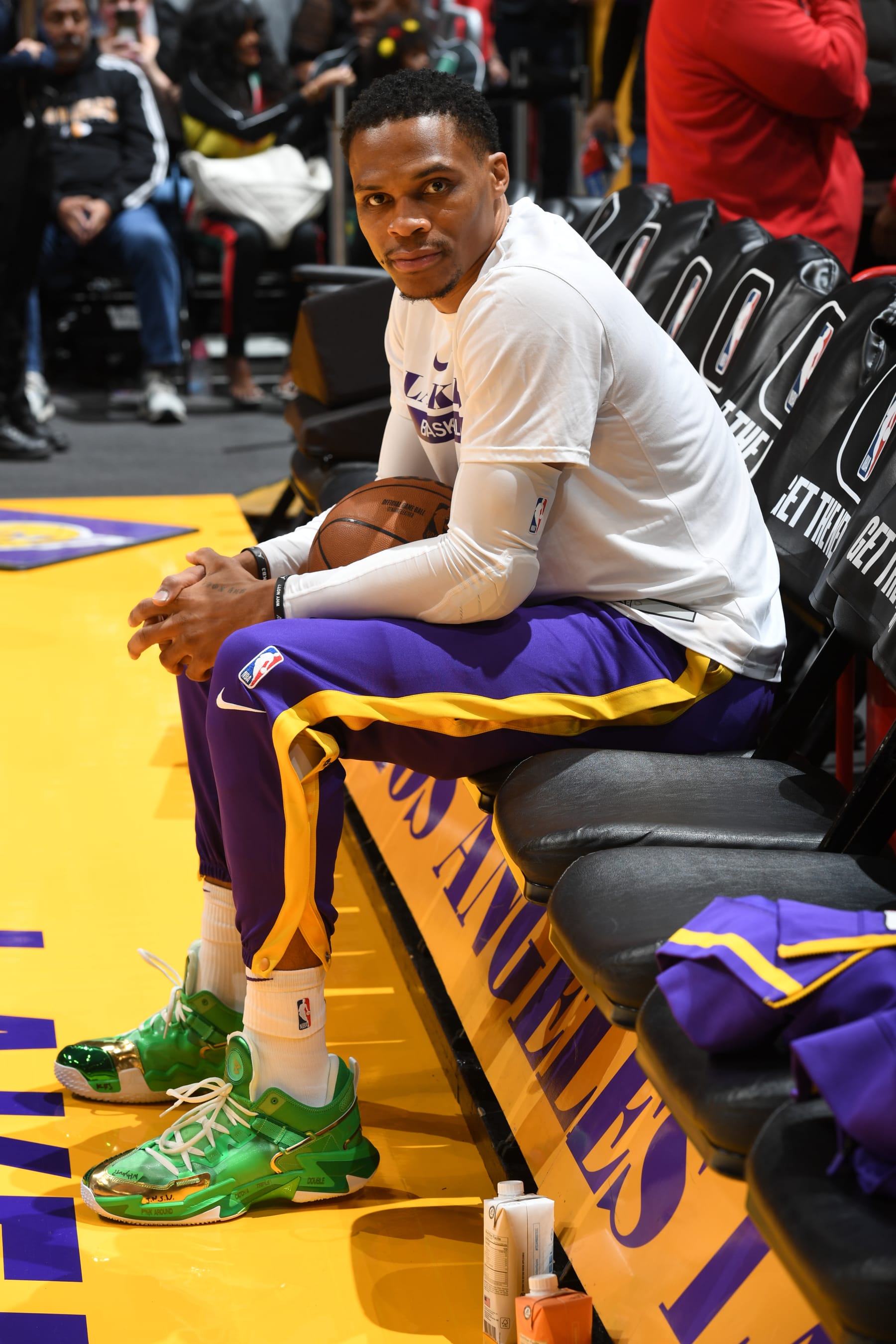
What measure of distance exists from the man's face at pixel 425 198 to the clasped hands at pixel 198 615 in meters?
0.40

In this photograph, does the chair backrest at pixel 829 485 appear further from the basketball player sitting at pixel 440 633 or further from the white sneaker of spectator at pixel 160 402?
the white sneaker of spectator at pixel 160 402

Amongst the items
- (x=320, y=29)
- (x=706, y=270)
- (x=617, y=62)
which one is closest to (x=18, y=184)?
(x=617, y=62)

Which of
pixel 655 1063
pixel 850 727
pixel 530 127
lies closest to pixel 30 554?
pixel 850 727

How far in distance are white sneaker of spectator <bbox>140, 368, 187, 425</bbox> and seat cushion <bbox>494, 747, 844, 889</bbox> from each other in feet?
17.9

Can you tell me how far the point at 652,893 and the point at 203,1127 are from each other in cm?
65

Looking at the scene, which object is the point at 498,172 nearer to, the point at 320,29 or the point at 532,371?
the point at 532,371

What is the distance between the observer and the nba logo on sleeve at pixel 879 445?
1835 millimetres

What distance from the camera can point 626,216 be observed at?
11.2 ft

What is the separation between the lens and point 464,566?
1.70 m

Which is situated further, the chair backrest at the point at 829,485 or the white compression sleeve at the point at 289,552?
the white compression sleeve at the point at 289,552

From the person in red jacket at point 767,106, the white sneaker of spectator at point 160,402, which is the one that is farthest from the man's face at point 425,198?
the white sneaker of spectator at point 160,402

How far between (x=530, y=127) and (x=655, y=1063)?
707 cm

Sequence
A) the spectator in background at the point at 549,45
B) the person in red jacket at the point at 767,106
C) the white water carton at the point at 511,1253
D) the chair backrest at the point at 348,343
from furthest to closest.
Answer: the spectator in background at the point at 549,45 → the chair backrest at the point at 348,343 → the person in red jacket at the point at 767,106 → the white water carton at the point at 511,1253

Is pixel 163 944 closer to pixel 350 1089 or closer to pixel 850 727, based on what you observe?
pixel 350 1089
